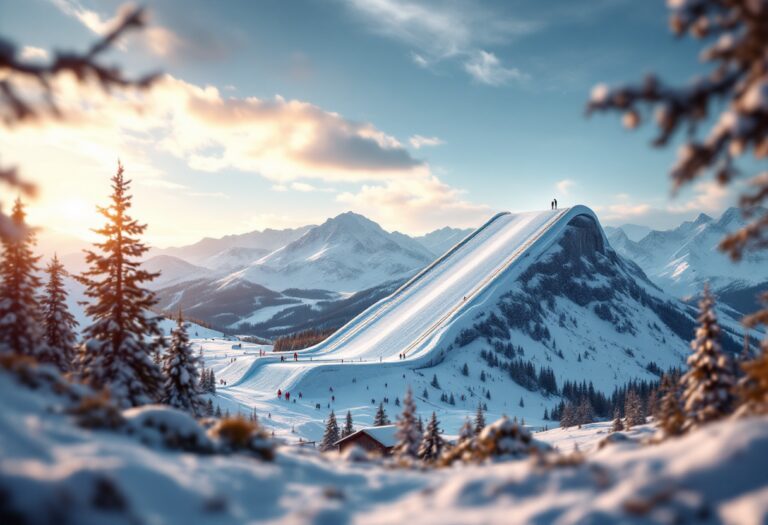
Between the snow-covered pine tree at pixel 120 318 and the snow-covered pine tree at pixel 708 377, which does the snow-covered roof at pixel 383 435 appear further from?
the snow-covered pine tree at pixel 708 377

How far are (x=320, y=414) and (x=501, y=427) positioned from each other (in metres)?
63.6

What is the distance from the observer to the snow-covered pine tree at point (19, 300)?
22.6 meters

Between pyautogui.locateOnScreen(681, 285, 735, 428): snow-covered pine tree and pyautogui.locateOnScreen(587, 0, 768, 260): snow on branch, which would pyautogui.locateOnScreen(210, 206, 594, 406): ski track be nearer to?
pyautogui.locateOnScreen(681, 285, 735, 428): snow-covered pine tree

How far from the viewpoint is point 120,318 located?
23281 mm

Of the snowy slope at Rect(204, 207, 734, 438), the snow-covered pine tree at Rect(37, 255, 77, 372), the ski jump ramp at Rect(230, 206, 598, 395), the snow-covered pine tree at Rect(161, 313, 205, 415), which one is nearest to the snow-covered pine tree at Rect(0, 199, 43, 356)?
the snow-covered pine tree at Rect(37, 255, 77, 372)

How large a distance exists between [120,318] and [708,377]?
2694 centimetres

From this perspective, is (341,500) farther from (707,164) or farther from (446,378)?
(446,378)

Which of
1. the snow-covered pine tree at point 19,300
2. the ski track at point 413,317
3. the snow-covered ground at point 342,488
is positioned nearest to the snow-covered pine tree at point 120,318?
the snow-covered pine tree at point 19,300

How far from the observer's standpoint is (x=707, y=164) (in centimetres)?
714

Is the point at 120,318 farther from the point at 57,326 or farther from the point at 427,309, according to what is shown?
the point at 427,309

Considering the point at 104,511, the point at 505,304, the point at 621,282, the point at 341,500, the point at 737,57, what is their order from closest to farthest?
the point at 104,511
the point at 737,57
the point at 341,500
the point at 505,304
the point at 621,282

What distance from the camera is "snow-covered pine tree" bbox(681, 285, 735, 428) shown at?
17.7 metres

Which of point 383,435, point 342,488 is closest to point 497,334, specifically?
point 383,435

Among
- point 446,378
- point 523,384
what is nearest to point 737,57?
point 446,378
